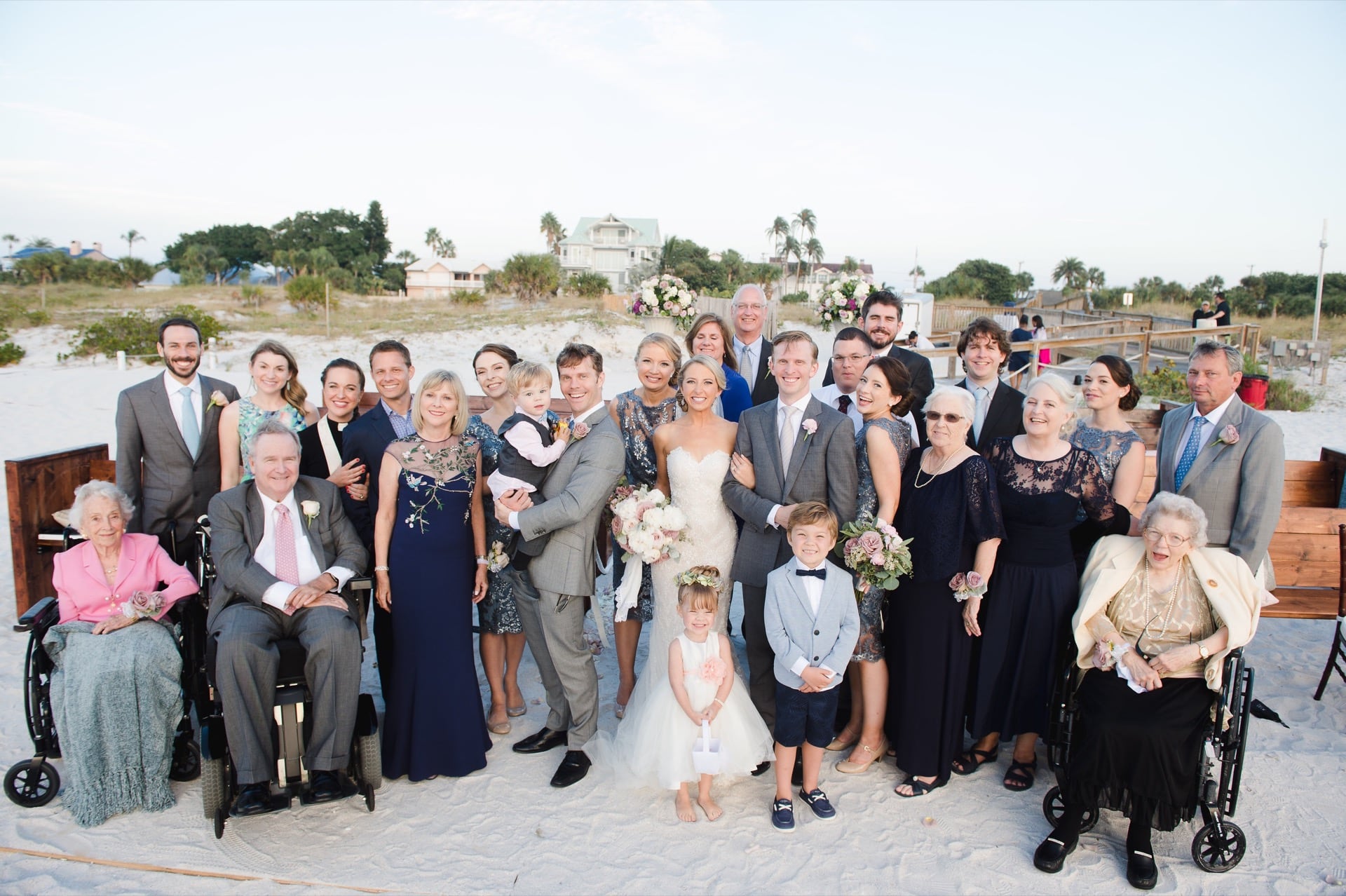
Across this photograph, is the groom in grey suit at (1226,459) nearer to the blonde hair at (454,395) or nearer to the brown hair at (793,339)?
the brown hair at (793,339)

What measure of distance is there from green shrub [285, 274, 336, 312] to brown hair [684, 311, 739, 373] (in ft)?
98.7

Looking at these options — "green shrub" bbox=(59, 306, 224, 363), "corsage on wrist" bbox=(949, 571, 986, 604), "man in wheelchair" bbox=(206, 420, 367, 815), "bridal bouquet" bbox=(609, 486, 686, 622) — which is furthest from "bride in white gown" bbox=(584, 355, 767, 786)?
"green shrub" bbox=(59, 306, 224, 363)

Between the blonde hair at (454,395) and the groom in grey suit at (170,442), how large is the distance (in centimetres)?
168

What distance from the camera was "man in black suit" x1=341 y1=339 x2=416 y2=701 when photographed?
4.84 meters

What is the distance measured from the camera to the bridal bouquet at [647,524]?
14.2ft

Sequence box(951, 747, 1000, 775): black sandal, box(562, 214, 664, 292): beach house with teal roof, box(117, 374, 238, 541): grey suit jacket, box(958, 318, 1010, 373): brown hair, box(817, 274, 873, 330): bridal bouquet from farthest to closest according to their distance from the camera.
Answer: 1. box(562, 214, 664, 292): beach house with teal roof
2. box(817, 274, 873, 330): bridal bouquet
3. box(117, 374, 238, 541): grey suit jacket
4. box(958, 318, 1010, 373): brown hair
5. box(951, 747, 1000, 775): black sandal

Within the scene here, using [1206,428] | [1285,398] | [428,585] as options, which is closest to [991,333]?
[1206,428]

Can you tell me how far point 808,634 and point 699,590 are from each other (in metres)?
0.62

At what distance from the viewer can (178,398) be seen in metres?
5.18

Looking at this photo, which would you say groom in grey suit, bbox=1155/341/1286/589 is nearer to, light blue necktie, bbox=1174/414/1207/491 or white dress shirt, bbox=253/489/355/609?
light blue necktie, bbox=1174/414/1207/491

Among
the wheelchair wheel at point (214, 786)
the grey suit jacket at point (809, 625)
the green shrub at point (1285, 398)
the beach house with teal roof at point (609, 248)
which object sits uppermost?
the beach house with teal roof at point (609, 248)

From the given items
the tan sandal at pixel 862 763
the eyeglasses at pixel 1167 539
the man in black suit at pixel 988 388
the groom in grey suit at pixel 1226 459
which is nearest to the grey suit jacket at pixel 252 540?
the tan sandal at pixel 862 763

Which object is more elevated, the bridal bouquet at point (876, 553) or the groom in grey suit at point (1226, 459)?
the groom in grey suit at point (1226, 459)

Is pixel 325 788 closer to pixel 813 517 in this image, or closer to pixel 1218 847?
pixel 813 517
